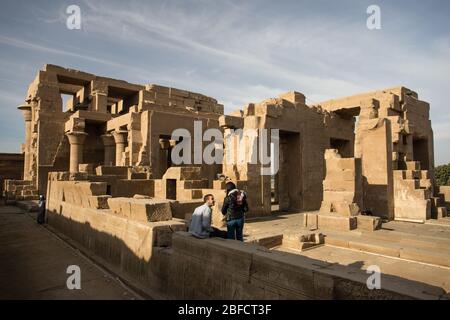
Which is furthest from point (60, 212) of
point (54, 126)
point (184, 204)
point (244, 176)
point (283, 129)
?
point (54, 126)

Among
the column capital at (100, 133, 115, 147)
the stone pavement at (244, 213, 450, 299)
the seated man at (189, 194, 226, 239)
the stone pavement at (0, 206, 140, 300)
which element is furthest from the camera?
the column capital at (100, 133, 115, 147)

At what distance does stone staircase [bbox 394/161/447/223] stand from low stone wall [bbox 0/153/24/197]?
2473cm

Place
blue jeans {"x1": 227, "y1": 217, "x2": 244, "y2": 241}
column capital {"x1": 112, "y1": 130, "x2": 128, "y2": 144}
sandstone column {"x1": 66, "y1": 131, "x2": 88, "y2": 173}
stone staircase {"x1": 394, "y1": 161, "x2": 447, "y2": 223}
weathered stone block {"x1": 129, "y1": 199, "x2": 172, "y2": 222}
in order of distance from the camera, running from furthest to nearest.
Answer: sandstone column {"x1": 66, "y1": 131, "x2": 88, "y2": 173}, column capital {"x1": 112, "y1": 130, "x2": 128, "y2": 144}, stone staircase {"x1": 394, "y1": 161, "x2": 447, "y2": 223}, blue jeans {"x1": 227, "y1": 217, "x2": 244, "y2": 241}, weathered stone block {"x1": 129, "y1": 199, "x2": 172, "y2": 222}

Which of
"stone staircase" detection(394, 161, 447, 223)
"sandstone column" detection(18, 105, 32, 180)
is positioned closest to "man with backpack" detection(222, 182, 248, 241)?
"stone staircase" detection(394, 161, 447, 223)

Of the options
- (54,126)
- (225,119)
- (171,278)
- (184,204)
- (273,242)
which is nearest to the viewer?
(171,278)

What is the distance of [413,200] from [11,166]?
83.9ft

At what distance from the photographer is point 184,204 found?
9711 mm

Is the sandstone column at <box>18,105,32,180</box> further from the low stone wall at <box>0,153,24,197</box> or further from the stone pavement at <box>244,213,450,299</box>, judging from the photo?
the stone pavement at <box>244,213,450,299</box>

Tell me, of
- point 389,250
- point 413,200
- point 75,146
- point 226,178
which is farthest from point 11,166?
point 413,200

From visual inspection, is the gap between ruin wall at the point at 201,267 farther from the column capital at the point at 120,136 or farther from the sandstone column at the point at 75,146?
the sandstone column at the point at 75,146

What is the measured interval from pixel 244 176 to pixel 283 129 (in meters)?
3.03

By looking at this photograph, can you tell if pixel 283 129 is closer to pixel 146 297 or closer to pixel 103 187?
pixel 103 187

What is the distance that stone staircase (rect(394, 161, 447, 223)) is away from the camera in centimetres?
1081
